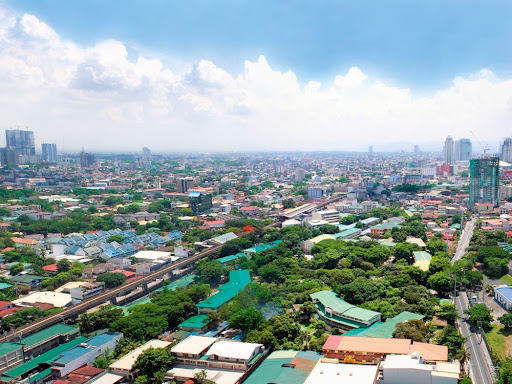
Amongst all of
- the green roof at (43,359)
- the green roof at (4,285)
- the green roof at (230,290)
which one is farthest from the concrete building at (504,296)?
the green roof at (4,285)

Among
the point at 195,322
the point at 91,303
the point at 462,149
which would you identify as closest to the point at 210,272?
the point at 195,322

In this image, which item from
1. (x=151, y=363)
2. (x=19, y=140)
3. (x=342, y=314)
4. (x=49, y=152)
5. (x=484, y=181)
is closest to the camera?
(x=151, y=363)

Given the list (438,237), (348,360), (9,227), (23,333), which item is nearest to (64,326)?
(23,333)

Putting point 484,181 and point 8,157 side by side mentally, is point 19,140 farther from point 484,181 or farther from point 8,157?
point 484,181

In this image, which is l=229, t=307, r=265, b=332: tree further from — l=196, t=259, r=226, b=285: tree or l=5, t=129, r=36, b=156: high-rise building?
l=5, t=129, r=36, b=156: high-rise building

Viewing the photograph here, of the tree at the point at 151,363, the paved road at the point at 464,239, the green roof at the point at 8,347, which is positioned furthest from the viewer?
the paved road at the point at 464,239

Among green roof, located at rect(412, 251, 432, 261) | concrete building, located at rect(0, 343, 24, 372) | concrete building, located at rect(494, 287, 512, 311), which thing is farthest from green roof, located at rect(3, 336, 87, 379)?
green roof, located at rect(412, 251, 432, 261)

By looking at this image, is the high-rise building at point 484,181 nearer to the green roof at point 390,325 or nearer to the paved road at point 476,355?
the paved road at point 476,355
